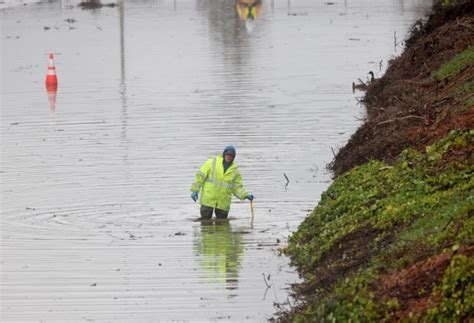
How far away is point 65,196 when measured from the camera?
20031 mm

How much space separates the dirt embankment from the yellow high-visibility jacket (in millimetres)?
1767

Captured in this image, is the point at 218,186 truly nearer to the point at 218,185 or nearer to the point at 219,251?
the point at 218,185

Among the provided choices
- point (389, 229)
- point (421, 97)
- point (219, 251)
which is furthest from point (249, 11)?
point (389, 229)

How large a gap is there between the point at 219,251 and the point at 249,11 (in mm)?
43063

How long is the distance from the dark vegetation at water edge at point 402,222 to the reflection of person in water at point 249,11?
30572 millimetres

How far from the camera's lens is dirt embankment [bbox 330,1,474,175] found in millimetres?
17750

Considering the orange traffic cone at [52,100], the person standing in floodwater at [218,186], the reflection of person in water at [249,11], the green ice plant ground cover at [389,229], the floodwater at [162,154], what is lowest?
the reflection of person in water at [249,11]

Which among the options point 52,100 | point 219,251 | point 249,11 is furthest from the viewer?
point 249,11

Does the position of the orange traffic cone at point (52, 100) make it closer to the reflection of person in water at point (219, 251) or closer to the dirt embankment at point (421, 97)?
the dirt embankment at point (421, 97)

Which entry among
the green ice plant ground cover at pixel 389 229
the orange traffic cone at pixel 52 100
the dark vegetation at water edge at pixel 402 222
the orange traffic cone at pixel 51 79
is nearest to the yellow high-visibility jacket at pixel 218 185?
the dark vegetation at water edge at pixel 402 222

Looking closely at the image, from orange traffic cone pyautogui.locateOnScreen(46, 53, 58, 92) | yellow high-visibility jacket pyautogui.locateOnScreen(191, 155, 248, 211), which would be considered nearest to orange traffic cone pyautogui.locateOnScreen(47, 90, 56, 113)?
orange traffic cone pyautogui.locateOnScreen(46, 53, 58, 92)

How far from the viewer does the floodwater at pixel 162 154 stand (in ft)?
46.0

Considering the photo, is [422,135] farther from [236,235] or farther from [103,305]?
[103,305]

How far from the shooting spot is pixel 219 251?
52.8ft
